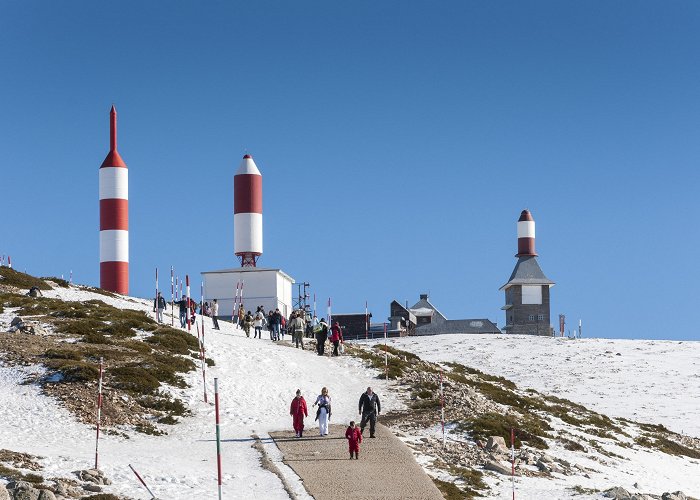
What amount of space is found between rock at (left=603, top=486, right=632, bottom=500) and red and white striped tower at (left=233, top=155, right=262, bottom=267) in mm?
44004

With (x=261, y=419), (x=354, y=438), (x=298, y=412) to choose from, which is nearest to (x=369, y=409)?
(x=298, y=412)

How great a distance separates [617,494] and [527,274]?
224ft

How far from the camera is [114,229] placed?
7231 centimetres

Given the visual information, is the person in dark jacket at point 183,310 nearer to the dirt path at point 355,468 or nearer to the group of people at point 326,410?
the dirt path at point 355,468

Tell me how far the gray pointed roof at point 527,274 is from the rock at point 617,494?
6679 centimetres

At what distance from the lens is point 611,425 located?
47.4 metres

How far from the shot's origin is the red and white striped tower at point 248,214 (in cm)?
7350

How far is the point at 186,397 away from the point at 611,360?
35.9 meters

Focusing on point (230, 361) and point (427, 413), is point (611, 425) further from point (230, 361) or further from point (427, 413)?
point (230, 361)

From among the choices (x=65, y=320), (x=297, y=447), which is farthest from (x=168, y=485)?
(x=65, y=320)

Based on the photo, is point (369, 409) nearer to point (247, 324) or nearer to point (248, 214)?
point (247, 324)

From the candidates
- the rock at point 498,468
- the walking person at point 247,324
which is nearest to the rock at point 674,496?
the rock at point 498,468

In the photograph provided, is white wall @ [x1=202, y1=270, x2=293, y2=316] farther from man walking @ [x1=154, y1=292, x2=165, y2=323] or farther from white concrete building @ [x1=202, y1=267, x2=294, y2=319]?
man walking @ [x1=154, y1=292, x2=165, y2=323]

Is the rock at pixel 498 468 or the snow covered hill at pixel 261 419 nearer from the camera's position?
the snow covered hill at pixel 261 419
